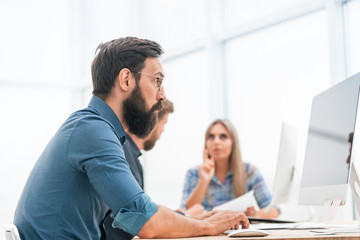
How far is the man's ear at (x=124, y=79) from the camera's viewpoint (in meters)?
1.65

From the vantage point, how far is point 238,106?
15.1ft

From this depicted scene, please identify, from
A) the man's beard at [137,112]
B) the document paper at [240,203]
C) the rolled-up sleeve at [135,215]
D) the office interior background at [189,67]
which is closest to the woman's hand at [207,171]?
the office interior background at [189,67]

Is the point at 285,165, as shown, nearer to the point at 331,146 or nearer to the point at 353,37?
the point at 331,146

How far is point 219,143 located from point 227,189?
14.0 inches

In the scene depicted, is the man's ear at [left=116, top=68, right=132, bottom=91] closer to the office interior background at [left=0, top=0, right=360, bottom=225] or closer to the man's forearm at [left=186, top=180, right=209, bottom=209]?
the office interior background at [left=0, top=0, right=360, bottom=225]

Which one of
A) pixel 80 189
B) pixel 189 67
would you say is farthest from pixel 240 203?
pixel 189 67

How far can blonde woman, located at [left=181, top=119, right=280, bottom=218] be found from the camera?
130 inches

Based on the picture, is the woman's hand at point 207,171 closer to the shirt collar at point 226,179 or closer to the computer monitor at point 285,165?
the shirt collar at point 226,179

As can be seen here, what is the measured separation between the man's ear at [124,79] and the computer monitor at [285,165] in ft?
3.50

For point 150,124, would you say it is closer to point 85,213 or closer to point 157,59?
point 157,59

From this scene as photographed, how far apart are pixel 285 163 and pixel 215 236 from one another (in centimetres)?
114

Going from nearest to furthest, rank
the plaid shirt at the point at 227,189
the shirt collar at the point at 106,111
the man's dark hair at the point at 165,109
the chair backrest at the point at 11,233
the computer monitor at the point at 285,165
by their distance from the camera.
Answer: the chair backrest at the point at 11,233 < the shirt collar at the point at 106,111 < the computer monitor at the point at 285,165 < the man's dark hair at the point at 165,109 < the plaid shirt at the point at 227,189

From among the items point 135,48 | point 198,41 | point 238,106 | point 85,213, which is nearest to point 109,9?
point 198,41

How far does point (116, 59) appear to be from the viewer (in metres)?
1.68
